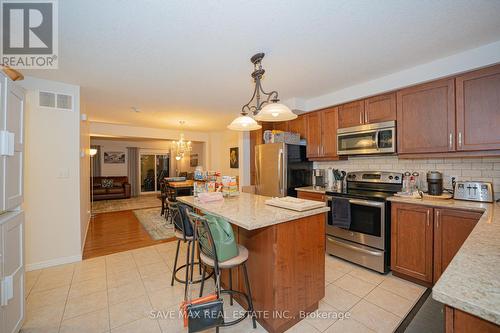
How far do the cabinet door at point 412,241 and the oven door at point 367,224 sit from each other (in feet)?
0.41

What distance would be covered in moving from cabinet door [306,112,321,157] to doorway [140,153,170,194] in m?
7.83

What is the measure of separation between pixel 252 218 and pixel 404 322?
1.56 meters

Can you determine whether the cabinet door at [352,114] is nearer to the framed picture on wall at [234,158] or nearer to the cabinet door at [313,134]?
the cabinet door at [313,134]

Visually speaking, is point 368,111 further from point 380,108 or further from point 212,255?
point 212,255

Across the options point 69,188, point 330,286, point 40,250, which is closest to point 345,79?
point 330,286

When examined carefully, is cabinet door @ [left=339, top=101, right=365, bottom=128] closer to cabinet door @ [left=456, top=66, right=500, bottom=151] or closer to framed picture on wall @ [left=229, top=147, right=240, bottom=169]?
cabinet door @ [left=456, top=66, right=500, bottom=151]

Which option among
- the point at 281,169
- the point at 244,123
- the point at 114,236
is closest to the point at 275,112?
the point at 244,123

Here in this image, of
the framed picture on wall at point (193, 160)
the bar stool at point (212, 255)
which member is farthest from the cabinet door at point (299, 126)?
the framed picture on wall at point (193, 160)

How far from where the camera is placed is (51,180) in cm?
279

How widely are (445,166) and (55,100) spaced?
16.6 ft

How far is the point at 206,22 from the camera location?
164 centimetres

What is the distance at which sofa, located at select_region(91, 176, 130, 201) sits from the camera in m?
7.70

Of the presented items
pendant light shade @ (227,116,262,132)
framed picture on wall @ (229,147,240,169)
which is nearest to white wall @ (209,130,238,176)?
framed picture on wall @ (229,147,240,169)

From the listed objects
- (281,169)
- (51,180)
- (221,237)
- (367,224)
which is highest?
(281,169)
